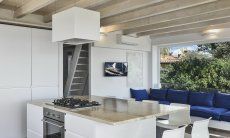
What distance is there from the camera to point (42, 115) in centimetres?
371

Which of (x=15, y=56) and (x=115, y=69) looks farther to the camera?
(x=115, y=69)

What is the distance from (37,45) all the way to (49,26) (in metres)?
0.54

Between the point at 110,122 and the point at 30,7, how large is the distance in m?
2.56

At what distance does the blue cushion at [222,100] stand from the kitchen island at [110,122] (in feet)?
9.85

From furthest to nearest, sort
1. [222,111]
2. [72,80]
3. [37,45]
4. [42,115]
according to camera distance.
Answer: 1. [72,80]
2. [222,111]
3. [37,45]
4. [42,115]

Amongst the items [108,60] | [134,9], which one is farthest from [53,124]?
[108,60]

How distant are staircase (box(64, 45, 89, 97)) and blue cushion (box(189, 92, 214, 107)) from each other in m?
2.76

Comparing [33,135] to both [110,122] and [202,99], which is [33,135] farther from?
[202,99]

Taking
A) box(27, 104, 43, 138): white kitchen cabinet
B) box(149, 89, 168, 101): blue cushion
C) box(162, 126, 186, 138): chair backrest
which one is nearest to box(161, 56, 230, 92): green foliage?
box(149, 89, 168, 101): blue cushion

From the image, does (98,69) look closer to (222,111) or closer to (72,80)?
(72,80)

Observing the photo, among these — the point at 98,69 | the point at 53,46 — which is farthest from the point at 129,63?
the point at 53,46

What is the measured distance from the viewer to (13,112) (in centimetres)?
451

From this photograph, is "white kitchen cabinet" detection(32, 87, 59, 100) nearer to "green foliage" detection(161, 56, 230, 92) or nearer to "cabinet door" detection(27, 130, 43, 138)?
"cabinet door" detection(27, 130, 43, 138)

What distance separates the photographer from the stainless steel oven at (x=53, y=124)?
3.26 meters
